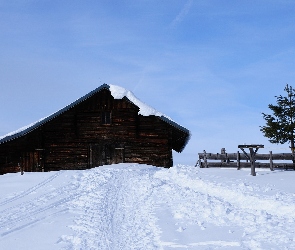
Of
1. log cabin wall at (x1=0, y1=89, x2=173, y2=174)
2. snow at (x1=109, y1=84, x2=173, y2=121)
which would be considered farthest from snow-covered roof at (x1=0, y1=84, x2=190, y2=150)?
log cabin wall at (x1=0, y1=89, x2=173, y2=174)

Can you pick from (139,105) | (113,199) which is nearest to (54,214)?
(113,199)

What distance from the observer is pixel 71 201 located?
9.91 m

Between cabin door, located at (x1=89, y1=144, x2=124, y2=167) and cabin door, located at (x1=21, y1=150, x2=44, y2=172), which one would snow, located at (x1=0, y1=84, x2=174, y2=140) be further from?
cabin door, located at (x1=89, y1=144, x2=124, y2=167)

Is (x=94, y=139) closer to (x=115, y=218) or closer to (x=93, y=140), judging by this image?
(x=93, y=140)

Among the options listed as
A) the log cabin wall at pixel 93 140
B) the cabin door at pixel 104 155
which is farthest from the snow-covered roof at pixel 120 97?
the cabin door at pixel 104 155

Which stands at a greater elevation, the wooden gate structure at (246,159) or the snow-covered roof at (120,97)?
the snow-covered roof at (120,97)

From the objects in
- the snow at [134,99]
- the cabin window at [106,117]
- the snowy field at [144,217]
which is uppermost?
the snow at [134,99]

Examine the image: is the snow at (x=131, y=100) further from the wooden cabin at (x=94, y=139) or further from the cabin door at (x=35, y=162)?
the cabin door at (x=35, y=162)

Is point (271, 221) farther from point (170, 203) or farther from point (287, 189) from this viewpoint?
point (287, 189)

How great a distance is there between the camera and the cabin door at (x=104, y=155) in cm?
2356

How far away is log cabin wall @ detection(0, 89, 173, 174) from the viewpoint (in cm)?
2314

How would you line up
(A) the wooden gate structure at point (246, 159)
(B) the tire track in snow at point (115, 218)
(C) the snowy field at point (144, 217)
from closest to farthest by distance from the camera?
(B) the tire track in snow at point (115, 218)
(C) the snowy field at point (144, 217)
(A) the wooden gate structure at point (246, 159)

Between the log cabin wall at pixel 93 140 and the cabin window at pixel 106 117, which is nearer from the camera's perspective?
the log cabin wall at pixel 93 140

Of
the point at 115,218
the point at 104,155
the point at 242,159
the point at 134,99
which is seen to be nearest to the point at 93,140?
the point at 104,155
